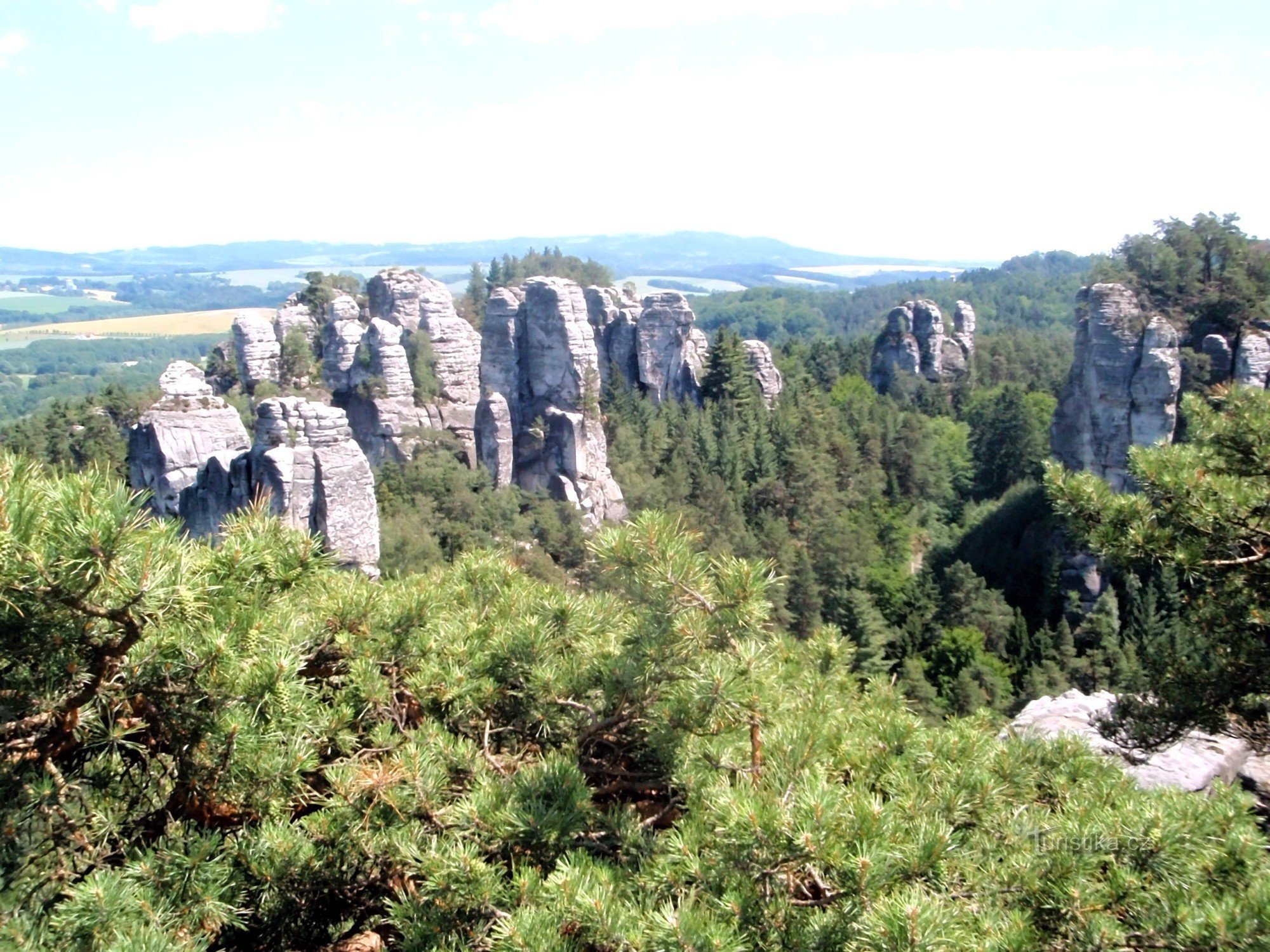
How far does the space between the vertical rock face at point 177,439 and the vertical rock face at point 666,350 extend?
20.7m

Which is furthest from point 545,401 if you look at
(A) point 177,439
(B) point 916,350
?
(B) point 916,350

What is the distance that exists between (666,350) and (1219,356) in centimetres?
1983

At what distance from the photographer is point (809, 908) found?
264 cm

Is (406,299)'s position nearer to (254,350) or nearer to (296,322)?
(296,322)

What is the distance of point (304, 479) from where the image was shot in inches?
682

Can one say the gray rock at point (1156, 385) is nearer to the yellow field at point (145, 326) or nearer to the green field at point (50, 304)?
the yellow field at point (145, 326)

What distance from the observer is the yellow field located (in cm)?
9575

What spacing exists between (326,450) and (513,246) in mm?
163970

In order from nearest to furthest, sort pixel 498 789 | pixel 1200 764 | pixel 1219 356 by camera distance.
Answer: pixel 498 789 < pixel 1200 764 < pixel 1219 356

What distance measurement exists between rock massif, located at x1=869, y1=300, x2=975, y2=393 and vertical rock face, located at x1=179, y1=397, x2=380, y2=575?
34.9m

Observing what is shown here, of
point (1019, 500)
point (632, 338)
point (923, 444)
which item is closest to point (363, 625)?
point (1019, 500)

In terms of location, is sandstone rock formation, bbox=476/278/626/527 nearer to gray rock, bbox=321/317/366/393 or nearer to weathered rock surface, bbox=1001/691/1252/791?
gray rock, bbox=321/317/366/393

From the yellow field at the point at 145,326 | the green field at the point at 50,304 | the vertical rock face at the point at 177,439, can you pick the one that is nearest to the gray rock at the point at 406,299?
the vertical rock face at the point at 177,439

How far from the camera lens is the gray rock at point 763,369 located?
1646 inches
